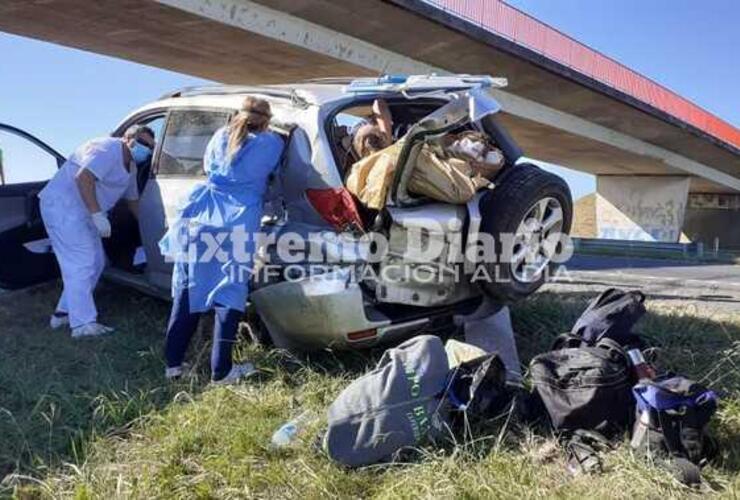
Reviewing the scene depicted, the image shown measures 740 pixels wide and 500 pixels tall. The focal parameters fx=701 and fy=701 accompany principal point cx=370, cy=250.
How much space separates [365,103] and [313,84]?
1.67 ft

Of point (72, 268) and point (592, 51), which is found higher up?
point (592, 51)

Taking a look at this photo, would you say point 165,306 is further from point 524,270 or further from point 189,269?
point 524,270

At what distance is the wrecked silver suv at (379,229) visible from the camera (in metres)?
3.62

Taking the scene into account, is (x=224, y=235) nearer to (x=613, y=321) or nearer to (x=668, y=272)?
(x=613, y=321)

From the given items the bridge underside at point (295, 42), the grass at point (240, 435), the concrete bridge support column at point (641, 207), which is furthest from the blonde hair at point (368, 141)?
the concrete bridge support column at point (641, 207)

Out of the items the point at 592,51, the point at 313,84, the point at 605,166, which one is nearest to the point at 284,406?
the point at 313,84

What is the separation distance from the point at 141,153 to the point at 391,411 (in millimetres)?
3123

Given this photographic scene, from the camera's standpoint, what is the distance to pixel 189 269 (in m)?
3.88

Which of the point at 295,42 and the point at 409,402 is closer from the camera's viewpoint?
the point at 409,402

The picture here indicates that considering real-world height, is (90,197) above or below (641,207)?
below

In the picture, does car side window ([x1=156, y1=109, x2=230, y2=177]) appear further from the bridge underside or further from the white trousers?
the bridge underside

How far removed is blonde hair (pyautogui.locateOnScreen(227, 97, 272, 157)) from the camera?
149 inches

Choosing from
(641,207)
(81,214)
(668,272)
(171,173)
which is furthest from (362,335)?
(641,207)

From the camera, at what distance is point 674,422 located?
272 cm
